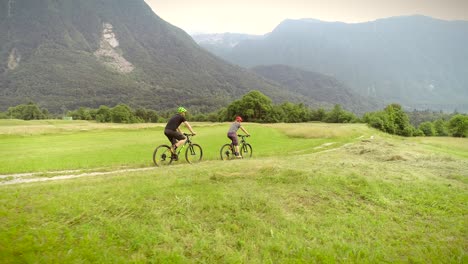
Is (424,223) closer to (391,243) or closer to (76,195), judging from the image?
(391,243)

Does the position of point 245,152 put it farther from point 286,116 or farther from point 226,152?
point 286,116

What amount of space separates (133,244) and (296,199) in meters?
5.81

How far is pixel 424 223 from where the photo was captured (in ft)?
31.2

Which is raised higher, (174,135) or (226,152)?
(174,135)

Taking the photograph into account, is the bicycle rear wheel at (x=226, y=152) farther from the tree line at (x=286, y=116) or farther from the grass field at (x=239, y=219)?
the tree line at (x=286, y=116)

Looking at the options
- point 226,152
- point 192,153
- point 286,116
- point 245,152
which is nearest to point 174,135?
point 192,153

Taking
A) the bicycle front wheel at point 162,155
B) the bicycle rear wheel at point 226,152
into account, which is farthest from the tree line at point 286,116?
the bicycle front wheel at point 162,155

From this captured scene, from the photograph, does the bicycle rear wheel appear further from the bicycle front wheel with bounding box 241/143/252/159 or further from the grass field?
the grass field

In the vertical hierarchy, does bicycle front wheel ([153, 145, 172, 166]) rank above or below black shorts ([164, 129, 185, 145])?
below

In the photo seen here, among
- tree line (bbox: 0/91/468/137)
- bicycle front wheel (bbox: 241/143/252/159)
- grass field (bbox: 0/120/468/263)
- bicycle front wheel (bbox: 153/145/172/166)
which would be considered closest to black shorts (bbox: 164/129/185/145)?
bicycle front wheel (bbox: 153/145/172/166)

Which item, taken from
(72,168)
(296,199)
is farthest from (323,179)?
(72,168)

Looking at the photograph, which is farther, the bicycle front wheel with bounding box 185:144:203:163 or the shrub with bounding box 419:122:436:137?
the shrub with bounding box 419:122:436:137

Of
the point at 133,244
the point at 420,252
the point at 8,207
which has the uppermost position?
the point at 8,207

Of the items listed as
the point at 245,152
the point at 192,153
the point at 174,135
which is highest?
the point at 174,135
